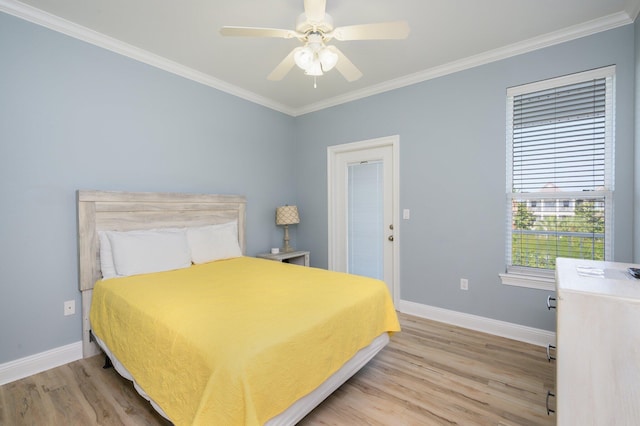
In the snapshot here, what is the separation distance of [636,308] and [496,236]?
6.05ft

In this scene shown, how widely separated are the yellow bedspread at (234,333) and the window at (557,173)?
5.06 ft

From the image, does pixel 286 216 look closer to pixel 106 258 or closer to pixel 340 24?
pixel 106 258

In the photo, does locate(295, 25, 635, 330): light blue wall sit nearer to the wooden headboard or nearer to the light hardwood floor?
the light hardwood floor

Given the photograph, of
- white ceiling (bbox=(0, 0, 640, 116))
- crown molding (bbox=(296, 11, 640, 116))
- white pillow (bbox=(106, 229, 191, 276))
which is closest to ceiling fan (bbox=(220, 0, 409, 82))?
white ceiling (bbox=(0, 0, 640, 116))

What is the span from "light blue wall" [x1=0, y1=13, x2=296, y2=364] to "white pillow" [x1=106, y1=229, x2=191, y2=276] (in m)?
0.35

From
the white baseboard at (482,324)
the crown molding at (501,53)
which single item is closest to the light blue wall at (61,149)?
the crown molding at (501,53)

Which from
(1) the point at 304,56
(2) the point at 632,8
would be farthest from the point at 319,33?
(2) the point at 632,8

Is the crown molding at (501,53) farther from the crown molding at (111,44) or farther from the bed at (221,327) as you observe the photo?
the bed at (221,327)

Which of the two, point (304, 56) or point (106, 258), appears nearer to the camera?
point (304, 56)

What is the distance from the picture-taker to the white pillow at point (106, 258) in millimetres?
2330

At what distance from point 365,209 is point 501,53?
2.10 metres

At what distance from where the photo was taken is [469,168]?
286 centimetres

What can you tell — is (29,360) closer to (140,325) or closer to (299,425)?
(140,325)

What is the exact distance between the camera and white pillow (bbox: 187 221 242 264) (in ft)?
9.34
